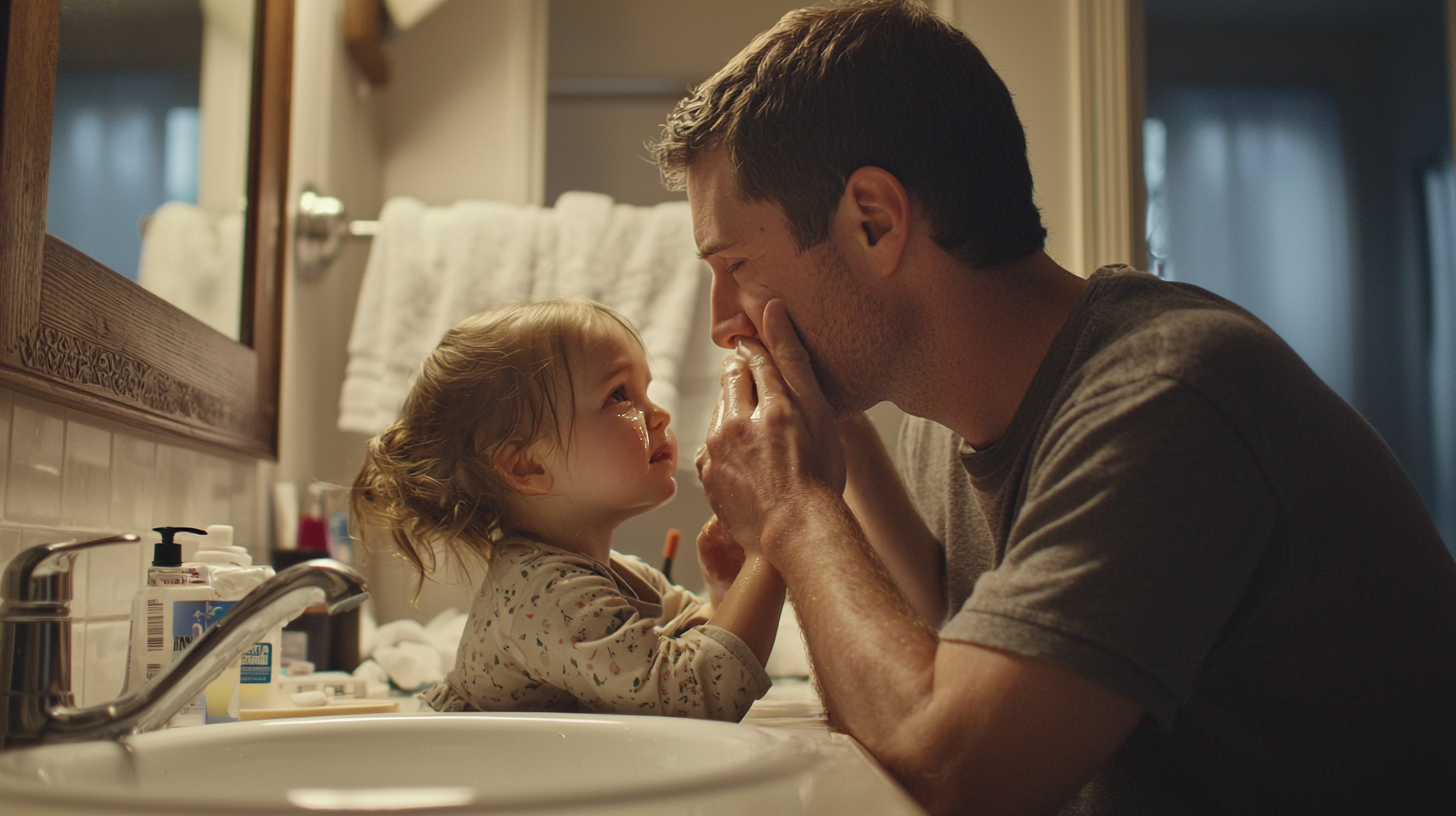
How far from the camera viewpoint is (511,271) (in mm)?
1710

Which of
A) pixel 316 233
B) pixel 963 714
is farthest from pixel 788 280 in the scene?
pixel 316 233

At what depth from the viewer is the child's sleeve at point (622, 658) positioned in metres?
0.84

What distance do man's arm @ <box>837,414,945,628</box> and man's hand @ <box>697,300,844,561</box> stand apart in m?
0.22

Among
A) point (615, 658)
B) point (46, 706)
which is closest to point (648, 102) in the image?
point (615, 658)

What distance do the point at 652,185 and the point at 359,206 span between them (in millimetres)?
520

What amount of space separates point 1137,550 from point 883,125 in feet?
1.65

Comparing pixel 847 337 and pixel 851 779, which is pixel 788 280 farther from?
pixel 851 779

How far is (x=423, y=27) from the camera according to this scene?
194 centimetres

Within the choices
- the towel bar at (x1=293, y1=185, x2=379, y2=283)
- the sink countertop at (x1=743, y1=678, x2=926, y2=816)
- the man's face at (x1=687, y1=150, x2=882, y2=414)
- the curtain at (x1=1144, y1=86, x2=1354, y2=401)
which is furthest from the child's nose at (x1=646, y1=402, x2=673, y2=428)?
the curtain at (x1=1144, y1=86, x2=1354, y2=401)

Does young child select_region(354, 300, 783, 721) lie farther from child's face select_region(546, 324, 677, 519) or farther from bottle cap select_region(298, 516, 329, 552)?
bottle cap select_region(298, 516, 329, 552)

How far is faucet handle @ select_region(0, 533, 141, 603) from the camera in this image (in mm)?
632

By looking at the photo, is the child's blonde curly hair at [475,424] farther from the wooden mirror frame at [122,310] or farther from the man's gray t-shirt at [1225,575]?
the man's gray t-shirt at [1225,575]

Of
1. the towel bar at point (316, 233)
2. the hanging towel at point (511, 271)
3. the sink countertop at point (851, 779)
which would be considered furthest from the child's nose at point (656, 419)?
the towel bar at point (316, 233)

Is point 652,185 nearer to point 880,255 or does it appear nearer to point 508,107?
point 508,107
